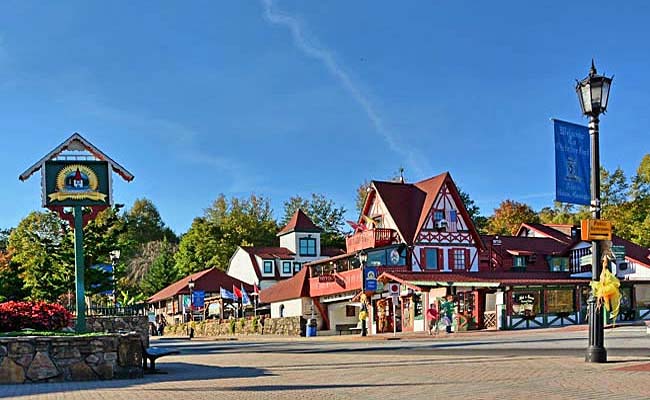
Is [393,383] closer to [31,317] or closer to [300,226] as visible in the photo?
[31,317]

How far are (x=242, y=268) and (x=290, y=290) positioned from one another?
58.0ft

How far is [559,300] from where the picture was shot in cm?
4491

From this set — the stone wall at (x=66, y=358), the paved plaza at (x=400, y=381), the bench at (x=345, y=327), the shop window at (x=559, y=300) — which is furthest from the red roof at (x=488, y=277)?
the stone wall at (x=66, y=358)

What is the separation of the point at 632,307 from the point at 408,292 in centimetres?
1483

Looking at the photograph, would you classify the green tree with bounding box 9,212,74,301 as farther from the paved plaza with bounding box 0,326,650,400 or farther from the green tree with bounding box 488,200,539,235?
the green tree with bounding box 488,200,539,235

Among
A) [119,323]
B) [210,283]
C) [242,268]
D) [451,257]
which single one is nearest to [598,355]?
[119,323]

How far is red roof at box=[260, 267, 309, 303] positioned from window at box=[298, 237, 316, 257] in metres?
10.3

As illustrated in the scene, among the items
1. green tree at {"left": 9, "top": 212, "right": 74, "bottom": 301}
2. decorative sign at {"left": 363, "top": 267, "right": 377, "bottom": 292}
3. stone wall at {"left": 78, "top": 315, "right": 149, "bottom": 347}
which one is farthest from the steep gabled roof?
decorative sign at {"left": 363, "top": 267, "right": 377, "bottom": 292}

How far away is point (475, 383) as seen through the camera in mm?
11719

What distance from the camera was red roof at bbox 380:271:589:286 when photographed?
44.1m

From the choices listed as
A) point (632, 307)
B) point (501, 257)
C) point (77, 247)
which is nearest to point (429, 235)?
point (501, 257)

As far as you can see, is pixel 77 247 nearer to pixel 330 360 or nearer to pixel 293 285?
pixel 330 360

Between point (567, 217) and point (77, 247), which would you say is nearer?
point (77, 247)

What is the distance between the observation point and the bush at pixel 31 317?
17.5m
